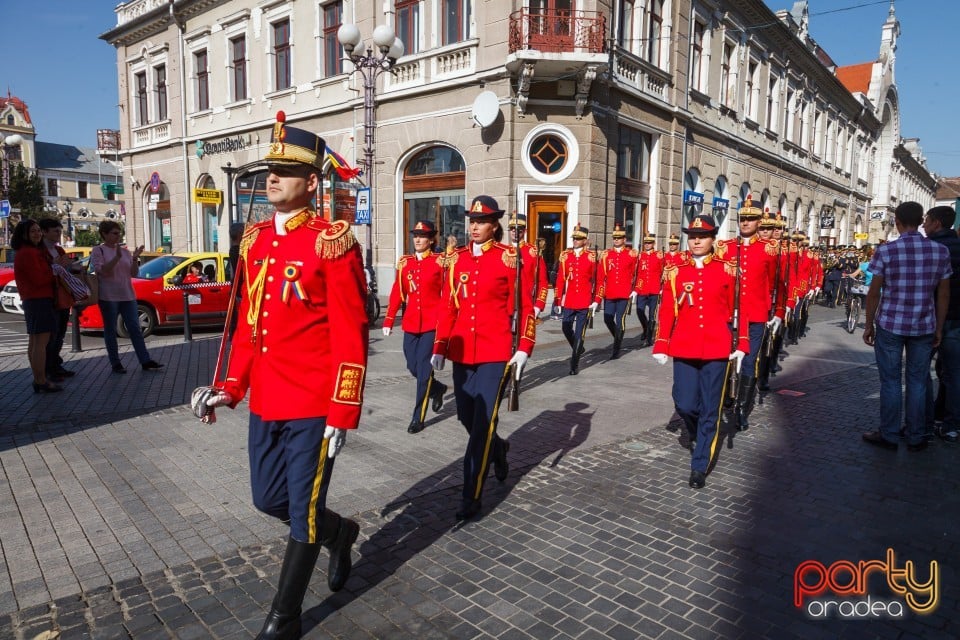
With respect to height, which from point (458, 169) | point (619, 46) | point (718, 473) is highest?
point (619, 46)

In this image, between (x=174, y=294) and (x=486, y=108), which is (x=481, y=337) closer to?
(x=174, y=294)

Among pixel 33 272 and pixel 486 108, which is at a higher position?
pixel 486 108

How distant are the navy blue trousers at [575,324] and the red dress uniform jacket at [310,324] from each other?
6.70 metres

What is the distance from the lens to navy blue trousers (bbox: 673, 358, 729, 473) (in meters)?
4.90

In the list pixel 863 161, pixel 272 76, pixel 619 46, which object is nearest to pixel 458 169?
pixel 619 46

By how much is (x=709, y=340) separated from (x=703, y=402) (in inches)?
18.7

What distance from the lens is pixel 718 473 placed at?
5191 millimetres

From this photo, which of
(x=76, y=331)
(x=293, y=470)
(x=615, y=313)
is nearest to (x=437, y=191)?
(x=615, y=313)

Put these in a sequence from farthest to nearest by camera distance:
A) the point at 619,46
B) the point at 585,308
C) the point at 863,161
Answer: the point at 863,161, the point at 619,46, the point at 585,308

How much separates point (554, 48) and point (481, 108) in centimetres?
222

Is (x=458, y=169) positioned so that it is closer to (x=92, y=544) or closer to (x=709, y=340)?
(x=709, y=340)

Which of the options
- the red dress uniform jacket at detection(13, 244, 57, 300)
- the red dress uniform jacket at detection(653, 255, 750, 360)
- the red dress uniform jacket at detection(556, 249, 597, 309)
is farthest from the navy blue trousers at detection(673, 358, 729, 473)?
the red dress uniform jacket at detection(13, 244, 57, 300)

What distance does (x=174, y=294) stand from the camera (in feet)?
41.4

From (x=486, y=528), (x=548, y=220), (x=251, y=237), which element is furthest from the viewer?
(x=548, y=220)
